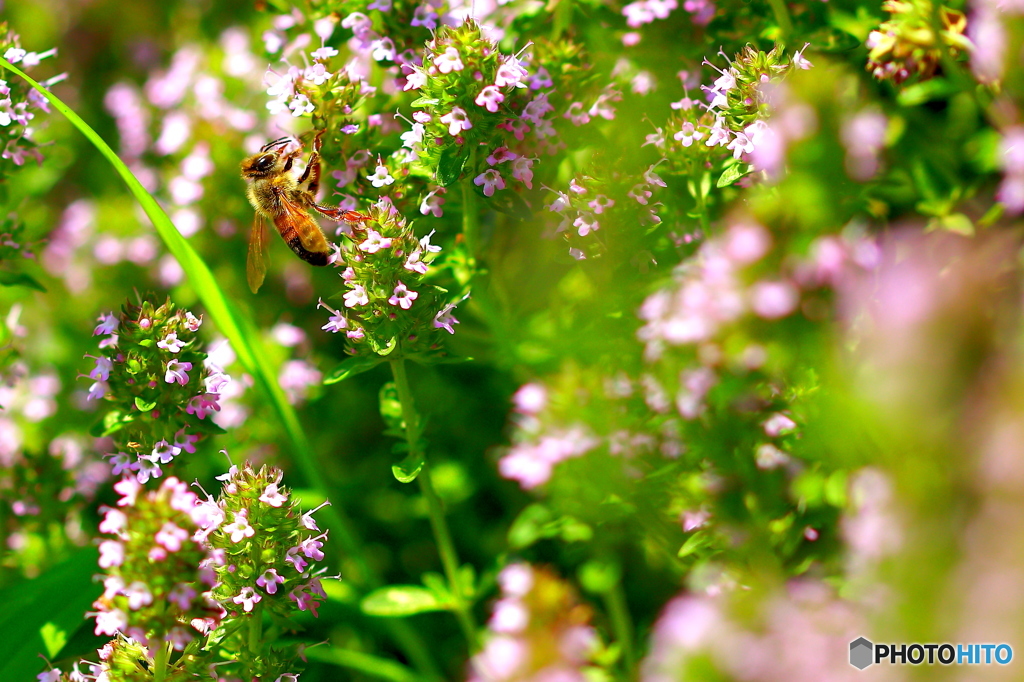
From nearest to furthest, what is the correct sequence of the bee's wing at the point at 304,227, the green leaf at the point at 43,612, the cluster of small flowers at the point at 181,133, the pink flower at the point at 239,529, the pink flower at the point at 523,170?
the pink flower at the point at 239,529, the pink flower at the point at 523,170, the green leaf at the point at 43,612, the bee's wing at the point at 304,227, the cluster of small flowers at the point at 181,133

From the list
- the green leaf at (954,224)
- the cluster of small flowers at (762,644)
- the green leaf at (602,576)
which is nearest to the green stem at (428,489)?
the green leaf at (602,576)

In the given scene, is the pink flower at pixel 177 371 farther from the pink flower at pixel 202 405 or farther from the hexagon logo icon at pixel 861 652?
the hexagon logo icon at pixel 861 652

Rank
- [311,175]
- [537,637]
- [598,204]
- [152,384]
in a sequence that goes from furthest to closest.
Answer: [311,175], [598,204], [152,384], [537,637]

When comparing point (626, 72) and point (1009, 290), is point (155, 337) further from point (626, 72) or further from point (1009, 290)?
point (1009, 290)

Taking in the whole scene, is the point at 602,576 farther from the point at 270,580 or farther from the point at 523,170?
the point at 523,170

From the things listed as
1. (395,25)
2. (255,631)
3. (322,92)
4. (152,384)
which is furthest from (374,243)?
(255,631)

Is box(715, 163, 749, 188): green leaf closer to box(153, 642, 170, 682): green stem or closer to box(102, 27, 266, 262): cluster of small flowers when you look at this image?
box(153, 642, 170, 682): green stem
